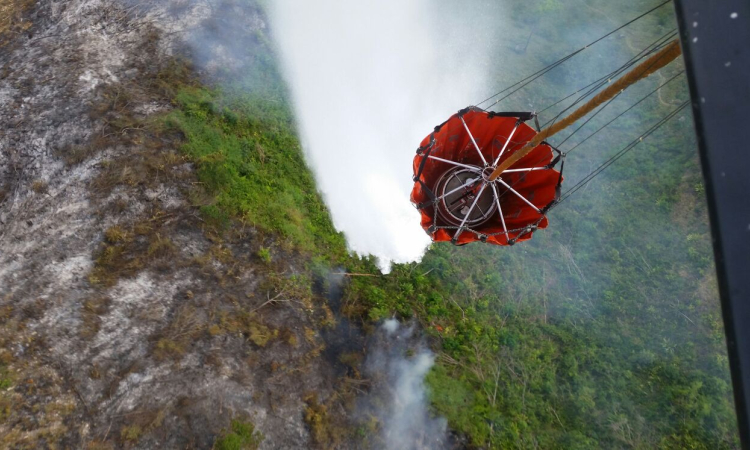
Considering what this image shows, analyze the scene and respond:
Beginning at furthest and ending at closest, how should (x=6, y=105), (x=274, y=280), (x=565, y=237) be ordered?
(x=565, y=237), (x=6, y=105), (x=274, y=280)

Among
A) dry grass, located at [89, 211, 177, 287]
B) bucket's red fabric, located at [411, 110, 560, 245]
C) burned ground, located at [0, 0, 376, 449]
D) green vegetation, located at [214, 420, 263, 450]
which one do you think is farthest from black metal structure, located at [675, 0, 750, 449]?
dry grass, located at [89, 211, 177, 287]

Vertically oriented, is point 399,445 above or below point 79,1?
below

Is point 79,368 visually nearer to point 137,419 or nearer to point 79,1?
point 137,419

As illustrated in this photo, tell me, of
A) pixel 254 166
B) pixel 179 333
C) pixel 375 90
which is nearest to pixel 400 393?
pixel 179 333

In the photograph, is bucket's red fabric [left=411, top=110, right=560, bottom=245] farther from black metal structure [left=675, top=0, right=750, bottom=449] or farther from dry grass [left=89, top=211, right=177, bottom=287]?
black metal structure [left=675, top=0, right=750, bottom=449]

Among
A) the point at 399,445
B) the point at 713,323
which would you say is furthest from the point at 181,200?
the point at 713,323
